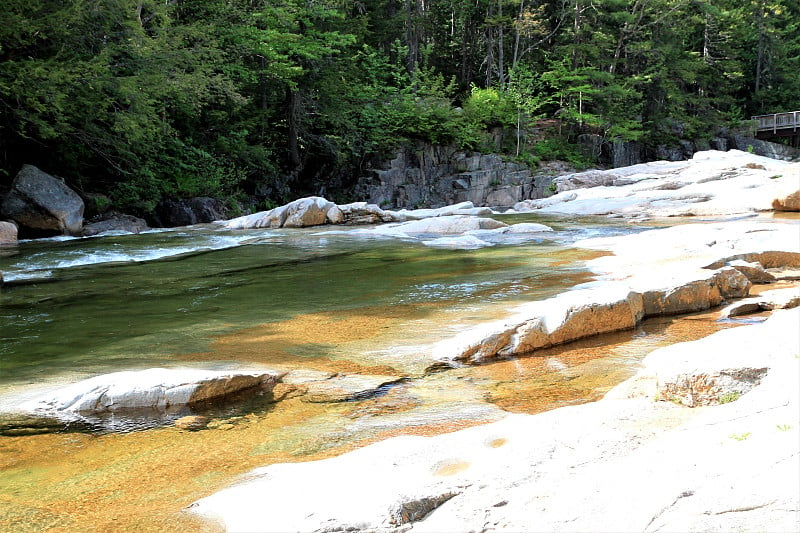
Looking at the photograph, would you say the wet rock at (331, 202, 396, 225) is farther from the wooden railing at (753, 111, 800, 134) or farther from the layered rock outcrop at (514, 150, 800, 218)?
the wooden railing at (753, 111, 800, 134)

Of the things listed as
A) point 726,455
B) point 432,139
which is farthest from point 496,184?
point 726,455

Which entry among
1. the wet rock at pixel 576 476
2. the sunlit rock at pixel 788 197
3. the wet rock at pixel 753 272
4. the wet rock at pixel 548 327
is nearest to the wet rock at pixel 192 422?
the wet rock at pixel 576 476

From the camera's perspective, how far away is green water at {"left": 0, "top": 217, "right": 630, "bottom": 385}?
233 inches

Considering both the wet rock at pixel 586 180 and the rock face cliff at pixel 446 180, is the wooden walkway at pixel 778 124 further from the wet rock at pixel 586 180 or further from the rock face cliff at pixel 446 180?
the wet rock at pixel 586 180

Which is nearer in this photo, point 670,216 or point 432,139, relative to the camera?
point 670,216

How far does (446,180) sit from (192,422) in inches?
1018

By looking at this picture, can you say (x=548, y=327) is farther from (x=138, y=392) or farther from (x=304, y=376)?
(x=138, y=392)

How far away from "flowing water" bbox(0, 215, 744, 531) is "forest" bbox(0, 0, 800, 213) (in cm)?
648

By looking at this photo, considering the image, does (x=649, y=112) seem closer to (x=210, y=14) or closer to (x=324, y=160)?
(x=324, y=160)

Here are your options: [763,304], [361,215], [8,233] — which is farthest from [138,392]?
[361,215]

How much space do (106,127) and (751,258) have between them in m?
17.1

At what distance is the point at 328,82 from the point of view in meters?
25.8

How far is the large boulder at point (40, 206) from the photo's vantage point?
51.1ft

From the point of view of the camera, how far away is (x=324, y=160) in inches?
1100
